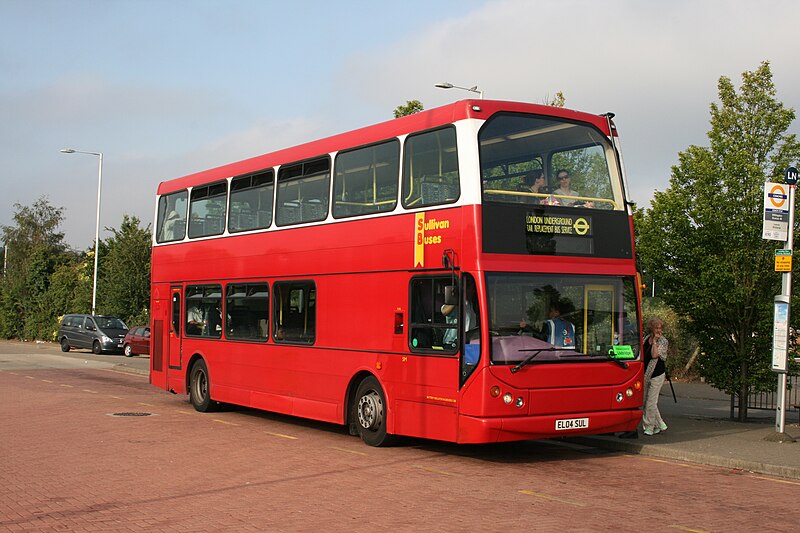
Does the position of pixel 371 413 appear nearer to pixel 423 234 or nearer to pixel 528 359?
pixel 423 234

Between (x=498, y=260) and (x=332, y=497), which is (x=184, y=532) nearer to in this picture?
(x=332, y=497)

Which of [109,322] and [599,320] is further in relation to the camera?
[109,322]

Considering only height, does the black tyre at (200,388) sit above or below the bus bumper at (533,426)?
below

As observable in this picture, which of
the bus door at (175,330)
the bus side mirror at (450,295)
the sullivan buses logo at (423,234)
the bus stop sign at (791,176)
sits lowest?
the bus door at (175,330)

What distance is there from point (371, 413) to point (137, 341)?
2889 centimetres

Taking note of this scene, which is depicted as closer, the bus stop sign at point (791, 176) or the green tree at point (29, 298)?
the bus stop sign at point (791, 176)

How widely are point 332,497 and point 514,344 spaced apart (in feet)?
10.3

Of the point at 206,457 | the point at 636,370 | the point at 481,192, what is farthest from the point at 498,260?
the point at 206,457

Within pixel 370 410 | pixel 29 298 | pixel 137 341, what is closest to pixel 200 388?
pixel 370 410

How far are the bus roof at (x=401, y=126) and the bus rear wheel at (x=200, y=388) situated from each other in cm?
385

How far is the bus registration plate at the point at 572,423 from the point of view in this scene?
11516 mm

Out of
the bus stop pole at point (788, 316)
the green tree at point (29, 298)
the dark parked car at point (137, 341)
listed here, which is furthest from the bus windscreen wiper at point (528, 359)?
the green tree at point (29, 298)

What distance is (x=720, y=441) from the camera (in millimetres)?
13523

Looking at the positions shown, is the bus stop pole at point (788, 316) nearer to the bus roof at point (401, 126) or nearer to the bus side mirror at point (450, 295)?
the bus roof at point (401, 126)
